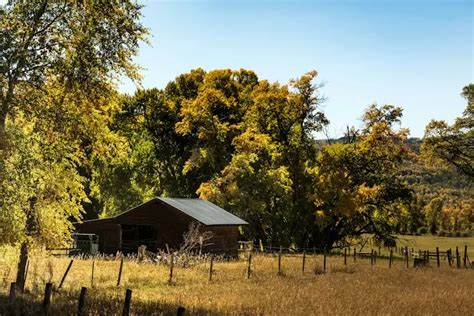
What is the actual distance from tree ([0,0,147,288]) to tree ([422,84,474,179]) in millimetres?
32126

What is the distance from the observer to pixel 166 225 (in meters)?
40.3

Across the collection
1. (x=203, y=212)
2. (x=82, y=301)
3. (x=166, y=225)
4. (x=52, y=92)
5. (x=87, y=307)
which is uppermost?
(x=52, y=92)

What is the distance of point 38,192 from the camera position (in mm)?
19125

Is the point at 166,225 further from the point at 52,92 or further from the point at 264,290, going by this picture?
the point at 52,92

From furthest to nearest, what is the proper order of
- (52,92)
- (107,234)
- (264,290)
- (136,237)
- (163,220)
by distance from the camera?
(136,237) < (107,234) < (163,220) < (264,290) < (52,92)

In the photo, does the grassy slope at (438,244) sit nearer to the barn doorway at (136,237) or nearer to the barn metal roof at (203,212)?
the barn metal roof at (203,212)

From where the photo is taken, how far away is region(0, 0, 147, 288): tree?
17.2m

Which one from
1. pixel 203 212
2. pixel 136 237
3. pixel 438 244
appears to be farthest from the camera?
pixel 438 244

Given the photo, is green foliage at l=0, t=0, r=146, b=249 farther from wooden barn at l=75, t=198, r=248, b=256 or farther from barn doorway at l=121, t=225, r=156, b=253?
barn doorway at l=121, t=225, r=156, b=253

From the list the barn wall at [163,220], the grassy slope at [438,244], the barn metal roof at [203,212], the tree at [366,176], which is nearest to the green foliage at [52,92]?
the barn metal roof at [203,212]

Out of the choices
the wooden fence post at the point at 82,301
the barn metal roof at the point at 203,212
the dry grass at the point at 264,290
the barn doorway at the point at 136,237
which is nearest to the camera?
the wooden fence post at the point at 82,301

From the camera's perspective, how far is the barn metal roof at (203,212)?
3830 cm

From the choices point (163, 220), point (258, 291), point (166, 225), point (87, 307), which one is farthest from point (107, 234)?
point (87, 307)

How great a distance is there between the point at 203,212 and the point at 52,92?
2309 cm
